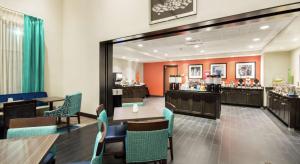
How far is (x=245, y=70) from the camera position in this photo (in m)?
8.48

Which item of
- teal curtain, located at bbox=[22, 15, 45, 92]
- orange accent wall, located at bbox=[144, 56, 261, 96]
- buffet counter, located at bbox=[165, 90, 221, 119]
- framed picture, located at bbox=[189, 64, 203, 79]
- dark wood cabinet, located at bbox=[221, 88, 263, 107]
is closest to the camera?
teal curtain, located at bbox=[22, 15, 45, 92]

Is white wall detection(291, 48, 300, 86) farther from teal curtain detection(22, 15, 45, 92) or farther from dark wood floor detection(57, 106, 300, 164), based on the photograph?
teal curtain detection(22, 15, 45, 92)

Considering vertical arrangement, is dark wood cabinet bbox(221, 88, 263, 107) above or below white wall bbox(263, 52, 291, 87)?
below

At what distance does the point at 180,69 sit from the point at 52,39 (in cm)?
780

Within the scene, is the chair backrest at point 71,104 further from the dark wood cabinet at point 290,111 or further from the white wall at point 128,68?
the white wall at point 128,68

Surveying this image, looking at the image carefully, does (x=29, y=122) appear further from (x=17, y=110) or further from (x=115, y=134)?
(x=17, y=110)

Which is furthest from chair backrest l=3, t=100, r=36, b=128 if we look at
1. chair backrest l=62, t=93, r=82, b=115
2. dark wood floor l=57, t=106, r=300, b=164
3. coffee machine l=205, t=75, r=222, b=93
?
coffee machine l=205, t=75, r=222, b=93

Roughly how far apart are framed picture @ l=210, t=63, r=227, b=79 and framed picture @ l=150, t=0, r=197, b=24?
22.6 ft

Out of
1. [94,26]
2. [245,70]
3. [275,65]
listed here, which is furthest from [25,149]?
[245,70]

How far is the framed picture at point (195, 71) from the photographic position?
992 centimetres

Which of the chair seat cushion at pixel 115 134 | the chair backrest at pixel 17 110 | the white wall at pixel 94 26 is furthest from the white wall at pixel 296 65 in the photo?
the chair backrest at pixel 17 110

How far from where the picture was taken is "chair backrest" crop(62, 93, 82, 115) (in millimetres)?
4094

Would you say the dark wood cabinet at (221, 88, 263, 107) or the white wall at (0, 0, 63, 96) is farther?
the dark wood cabinet at (221, 88, 263, 107)

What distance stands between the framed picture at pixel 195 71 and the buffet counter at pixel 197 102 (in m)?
4.29
